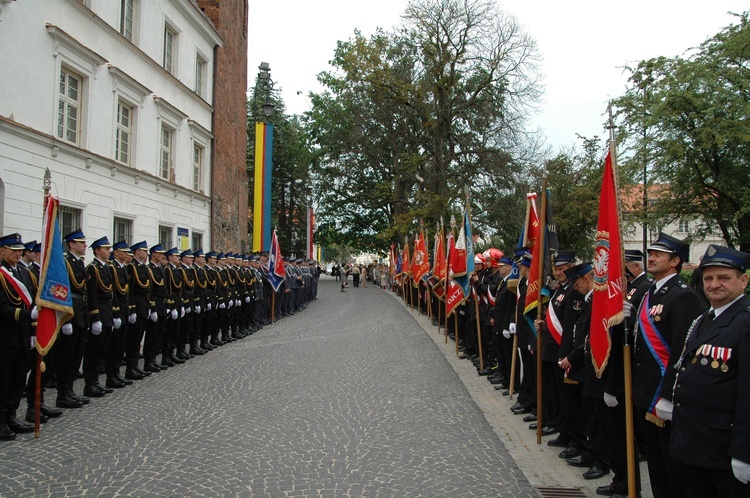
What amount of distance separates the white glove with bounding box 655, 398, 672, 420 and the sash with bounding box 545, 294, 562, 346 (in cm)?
251

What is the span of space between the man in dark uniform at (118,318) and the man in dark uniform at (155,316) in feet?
2.65

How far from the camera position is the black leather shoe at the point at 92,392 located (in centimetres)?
839

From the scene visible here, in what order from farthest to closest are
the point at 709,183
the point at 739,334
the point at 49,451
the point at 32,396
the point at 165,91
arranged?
the point at 709,183 < the point at 165,91 < the point at 32,396 < the point at 49,451 < the point at 739,334

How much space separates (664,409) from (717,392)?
1.70ft

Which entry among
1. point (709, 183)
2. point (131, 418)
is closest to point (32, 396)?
point (131, 418)

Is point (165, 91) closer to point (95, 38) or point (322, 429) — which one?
point (95, 38)

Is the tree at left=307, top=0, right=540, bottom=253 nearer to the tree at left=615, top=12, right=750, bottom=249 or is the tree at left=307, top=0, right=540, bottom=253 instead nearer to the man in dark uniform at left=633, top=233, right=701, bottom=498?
the tree at left=615, top=12, right=750, bottom=249

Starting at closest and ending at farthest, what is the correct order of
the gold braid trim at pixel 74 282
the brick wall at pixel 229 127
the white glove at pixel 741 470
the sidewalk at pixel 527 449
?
the white glove at pixel 741 470 → the sidewalk at pixel 527 449 → the gold braid trim at pixel 74 282 → the brick wall at pixel 229 127

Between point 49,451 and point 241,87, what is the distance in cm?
2513

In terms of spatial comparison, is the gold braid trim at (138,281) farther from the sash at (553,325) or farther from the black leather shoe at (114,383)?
the sash at (553,325)

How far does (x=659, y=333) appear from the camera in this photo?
4.09 m

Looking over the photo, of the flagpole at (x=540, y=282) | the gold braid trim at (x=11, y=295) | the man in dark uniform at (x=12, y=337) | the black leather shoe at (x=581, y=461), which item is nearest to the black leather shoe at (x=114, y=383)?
the man in dark uniform at (x=12, y=337)

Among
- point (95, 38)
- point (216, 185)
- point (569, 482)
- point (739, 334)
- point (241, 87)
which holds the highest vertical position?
point (241, 87)

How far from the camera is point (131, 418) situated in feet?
23.3
